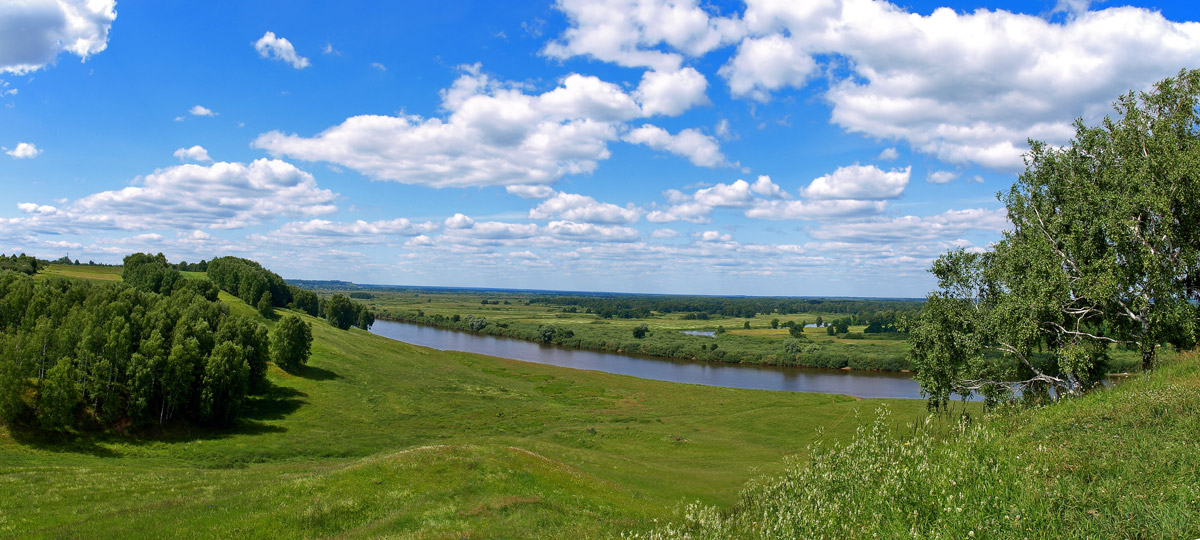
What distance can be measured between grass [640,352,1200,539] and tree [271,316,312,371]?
66.3 meters

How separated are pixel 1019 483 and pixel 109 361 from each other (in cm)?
5573

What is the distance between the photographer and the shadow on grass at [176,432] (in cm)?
3612

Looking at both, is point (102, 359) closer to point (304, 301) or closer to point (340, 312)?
point (340, 312)

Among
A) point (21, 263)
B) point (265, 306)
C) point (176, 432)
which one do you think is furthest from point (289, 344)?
point (21, 263)

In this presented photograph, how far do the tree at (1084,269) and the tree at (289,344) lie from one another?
64.2 m

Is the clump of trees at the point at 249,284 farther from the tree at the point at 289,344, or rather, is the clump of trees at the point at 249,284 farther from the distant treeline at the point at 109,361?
the distant treeline at the point at 109,361

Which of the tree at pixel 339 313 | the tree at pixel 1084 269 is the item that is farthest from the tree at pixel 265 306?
the tree at pixel 1084 269

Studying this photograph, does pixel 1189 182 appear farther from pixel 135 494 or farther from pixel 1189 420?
pixel 135 494

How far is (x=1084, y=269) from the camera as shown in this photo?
18.5m

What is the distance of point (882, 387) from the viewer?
82.6m

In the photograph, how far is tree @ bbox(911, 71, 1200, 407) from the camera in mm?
17109

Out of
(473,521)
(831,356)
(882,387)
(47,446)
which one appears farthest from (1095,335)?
(831,356)

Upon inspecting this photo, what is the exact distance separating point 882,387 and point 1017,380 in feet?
221

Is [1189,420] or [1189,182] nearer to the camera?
[1189,420]
